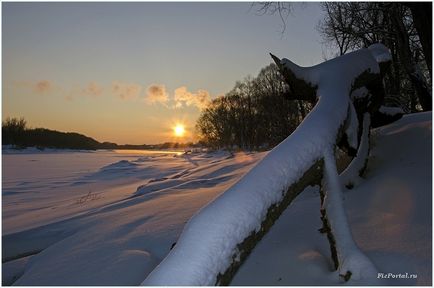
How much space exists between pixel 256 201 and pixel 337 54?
1753 cm

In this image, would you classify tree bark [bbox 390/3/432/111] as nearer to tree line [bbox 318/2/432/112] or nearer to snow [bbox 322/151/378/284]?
tree line [bbox 318/2/432/112]

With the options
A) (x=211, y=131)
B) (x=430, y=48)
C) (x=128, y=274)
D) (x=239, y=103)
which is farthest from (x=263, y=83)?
(x=128, y=274)

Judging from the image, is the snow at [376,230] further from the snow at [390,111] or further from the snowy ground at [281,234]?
the snow at [390,111]

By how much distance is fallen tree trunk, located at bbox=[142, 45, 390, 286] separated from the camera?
4.77ft

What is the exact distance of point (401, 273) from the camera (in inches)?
89.0

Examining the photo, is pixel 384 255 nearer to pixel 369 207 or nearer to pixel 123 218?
pixel 369 207

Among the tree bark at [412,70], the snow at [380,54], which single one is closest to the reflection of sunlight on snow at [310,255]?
the snow at [380,54]

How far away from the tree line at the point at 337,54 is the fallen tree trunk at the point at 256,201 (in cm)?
76

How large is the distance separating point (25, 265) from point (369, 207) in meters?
4.16

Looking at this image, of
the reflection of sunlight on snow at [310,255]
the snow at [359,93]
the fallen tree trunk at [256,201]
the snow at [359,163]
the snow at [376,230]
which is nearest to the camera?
the fallen tree trunk at [256,201]

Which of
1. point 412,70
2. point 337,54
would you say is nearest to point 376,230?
point 412,70

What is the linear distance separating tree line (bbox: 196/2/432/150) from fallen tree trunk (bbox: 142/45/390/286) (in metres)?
0.76

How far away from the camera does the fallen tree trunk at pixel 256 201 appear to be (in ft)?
4.77

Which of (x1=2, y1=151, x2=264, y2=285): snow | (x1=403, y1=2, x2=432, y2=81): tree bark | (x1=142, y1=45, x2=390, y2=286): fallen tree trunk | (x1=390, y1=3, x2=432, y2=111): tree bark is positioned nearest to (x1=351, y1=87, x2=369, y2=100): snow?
(x1=142, y1=45, x2=390, y2=286): fallen tree trunk
